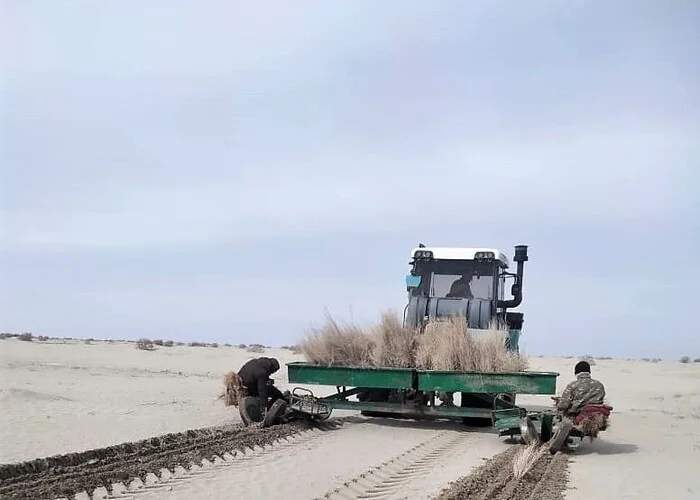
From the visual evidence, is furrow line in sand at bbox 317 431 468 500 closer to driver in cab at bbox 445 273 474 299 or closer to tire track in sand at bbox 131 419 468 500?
tire track in sand at bbox 131 419 468 500

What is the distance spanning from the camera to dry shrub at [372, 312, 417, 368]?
1259 centimetres

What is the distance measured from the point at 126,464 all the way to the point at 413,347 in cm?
611

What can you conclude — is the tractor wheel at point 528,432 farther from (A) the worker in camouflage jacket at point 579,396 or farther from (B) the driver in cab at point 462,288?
(B) the driver in cab at point 462,288

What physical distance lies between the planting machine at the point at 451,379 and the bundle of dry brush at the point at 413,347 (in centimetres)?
32

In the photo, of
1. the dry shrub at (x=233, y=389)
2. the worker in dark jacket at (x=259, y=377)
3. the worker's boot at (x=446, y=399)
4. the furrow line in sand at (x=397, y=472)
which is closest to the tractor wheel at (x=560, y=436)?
the furrow line in sand at (x=397, y=472)

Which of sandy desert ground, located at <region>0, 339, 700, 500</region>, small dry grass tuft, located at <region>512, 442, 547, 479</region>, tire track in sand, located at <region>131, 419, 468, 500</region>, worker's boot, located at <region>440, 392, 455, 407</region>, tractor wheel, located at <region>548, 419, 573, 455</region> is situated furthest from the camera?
worker's boot, located at <region>440, 392, 455, 407</region>

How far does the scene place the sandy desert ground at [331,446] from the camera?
7359mm

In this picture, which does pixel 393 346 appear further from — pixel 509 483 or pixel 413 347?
pixel 509 483

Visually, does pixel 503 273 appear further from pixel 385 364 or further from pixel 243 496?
pixel 243 496

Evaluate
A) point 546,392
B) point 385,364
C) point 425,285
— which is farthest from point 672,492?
point 425,285

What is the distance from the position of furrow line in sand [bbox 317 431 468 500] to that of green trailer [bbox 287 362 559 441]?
2.81ft

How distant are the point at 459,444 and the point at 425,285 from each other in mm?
4627

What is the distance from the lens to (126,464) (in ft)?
25.7

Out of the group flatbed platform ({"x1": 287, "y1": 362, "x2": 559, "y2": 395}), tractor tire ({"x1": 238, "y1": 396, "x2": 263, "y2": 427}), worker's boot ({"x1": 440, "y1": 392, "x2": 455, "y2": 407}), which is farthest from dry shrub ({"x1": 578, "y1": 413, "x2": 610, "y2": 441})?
tractor tire ({"x1": 238, "y1": 396, "x2": 263, "y2": 427})
